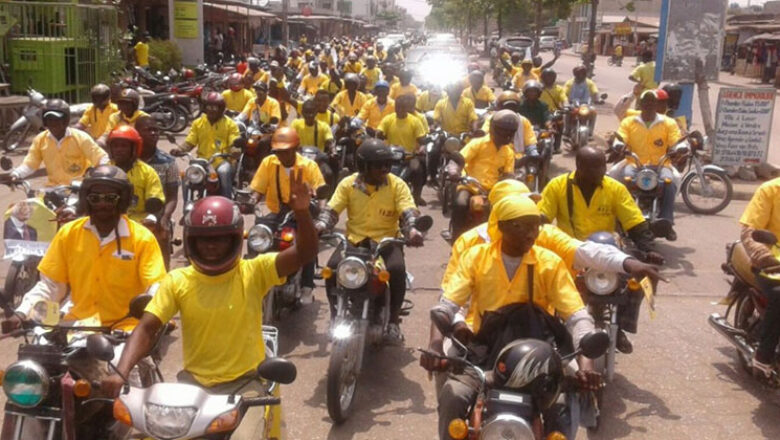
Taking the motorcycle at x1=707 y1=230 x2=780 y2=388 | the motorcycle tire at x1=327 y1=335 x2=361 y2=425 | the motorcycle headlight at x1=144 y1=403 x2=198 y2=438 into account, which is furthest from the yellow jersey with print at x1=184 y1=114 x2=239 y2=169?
the motorcycle headlight at x1=144 y1=403 x2=198 y2=438

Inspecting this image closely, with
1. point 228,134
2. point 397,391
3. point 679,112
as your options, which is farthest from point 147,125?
point 679,112

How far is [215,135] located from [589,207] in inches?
190

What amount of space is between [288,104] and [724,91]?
21.9 feet

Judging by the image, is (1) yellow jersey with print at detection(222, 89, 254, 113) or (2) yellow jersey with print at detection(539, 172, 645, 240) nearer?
(2) yellow jersey with print at detection(539, 172, 645, 240)

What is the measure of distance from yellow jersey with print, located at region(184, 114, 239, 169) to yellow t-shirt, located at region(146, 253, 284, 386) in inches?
232

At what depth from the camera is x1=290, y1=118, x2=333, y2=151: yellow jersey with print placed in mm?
9930

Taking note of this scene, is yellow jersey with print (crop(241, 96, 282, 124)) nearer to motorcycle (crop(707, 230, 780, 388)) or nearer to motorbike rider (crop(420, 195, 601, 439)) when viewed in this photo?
motorcycle (crop(707, 230, 780, 388))

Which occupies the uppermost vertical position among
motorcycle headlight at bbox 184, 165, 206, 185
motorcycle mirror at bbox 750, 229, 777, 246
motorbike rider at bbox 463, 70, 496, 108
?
motorbike rider at bbox 463, 70, 496, 108

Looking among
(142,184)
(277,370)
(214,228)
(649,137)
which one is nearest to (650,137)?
(649,137)

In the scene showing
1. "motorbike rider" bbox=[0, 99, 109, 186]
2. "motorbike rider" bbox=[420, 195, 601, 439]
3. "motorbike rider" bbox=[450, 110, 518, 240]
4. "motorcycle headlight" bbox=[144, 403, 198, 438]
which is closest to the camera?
"motorcycle headlight" bbox=[144, 403, 198, 438]

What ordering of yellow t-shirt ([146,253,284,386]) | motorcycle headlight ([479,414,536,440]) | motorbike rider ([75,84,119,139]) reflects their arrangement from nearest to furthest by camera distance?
motorcycle headlight ([479,414,536,440]) → yellow t-shirt ([146,253,284,386]) → motorbike rider ([75,84,119,139])

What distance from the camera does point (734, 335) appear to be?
5832mm

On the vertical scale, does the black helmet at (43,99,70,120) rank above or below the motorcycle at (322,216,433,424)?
above

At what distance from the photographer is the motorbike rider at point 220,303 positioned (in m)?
3.53
